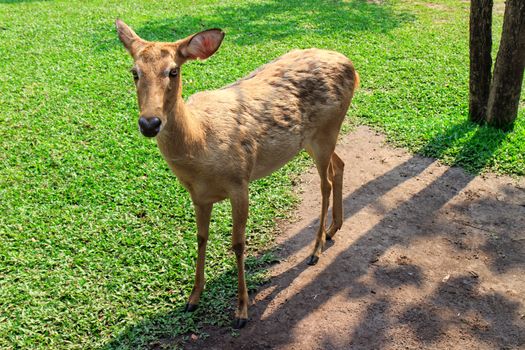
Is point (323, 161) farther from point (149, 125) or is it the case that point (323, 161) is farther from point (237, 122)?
point (149, 125)

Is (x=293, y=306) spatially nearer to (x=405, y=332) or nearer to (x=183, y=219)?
(x=405, y=332)

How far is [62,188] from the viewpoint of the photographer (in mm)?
5977

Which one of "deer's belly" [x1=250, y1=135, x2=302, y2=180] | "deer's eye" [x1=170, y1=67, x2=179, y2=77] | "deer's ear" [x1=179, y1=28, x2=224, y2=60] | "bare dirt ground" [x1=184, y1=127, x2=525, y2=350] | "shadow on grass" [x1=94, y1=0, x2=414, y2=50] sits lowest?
"bare dirt ground" [x1=184, y1=127, x2=525, y2=350]

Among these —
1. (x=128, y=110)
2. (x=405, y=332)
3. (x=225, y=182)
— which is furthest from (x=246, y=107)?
(x=128, y=110)

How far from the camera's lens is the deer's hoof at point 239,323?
423 cm

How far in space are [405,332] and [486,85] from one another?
4.51 m

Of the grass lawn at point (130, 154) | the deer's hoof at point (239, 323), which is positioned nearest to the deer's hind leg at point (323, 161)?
the grass lawn at point (130, 154)

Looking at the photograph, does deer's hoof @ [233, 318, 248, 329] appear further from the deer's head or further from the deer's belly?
the deer's head

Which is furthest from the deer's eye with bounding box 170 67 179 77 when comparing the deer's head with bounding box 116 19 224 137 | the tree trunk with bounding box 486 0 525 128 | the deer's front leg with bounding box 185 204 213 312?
the tree trunk with bounding box 486 0 525 128

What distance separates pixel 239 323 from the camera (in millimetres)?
4242

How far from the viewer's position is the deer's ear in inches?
140

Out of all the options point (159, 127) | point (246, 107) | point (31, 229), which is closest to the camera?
point (159, 127)

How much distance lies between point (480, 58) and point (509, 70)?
50cm

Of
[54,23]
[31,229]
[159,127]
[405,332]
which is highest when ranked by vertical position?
[159,127]
